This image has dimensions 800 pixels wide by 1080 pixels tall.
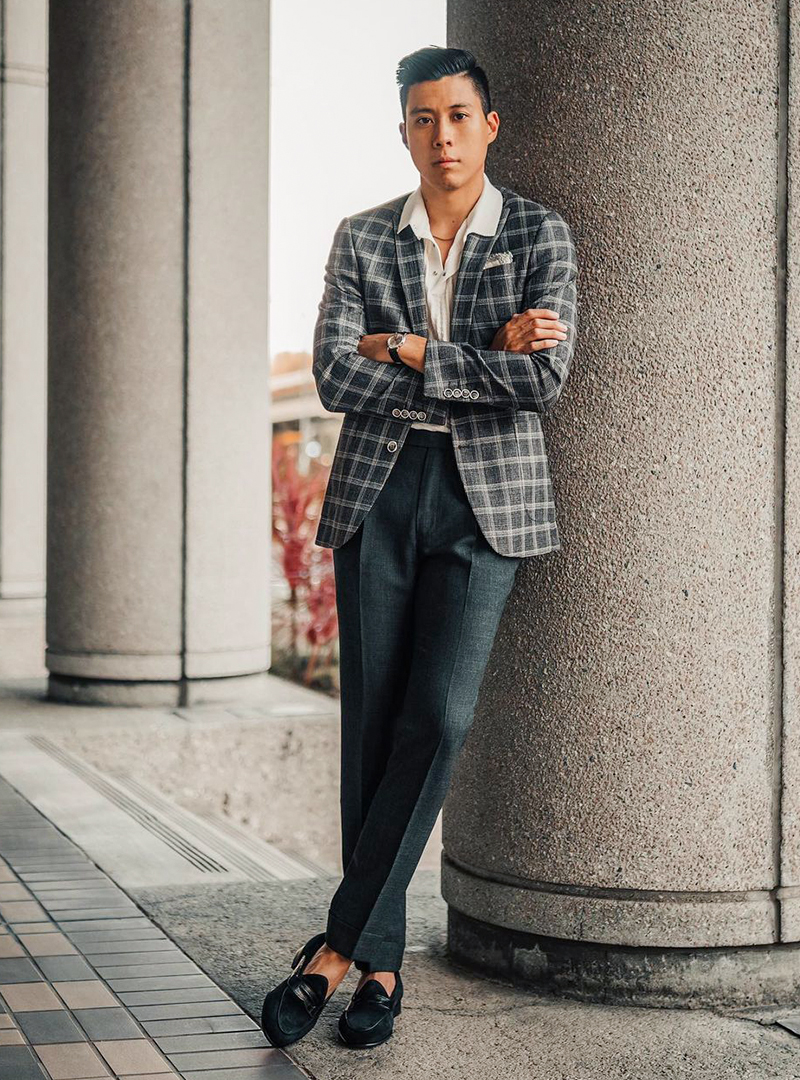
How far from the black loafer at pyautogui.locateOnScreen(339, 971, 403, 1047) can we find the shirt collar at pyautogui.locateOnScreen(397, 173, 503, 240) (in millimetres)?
1591

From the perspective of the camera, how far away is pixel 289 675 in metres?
11.6

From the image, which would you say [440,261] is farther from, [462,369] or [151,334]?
[151,334]

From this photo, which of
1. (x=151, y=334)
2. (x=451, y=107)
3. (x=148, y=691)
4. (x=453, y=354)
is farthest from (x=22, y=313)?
(x=453, y=354)

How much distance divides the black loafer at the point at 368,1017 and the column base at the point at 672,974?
45 cm

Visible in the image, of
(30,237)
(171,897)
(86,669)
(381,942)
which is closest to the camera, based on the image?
(381,942)

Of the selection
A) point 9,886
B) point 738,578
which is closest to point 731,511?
point 738,578

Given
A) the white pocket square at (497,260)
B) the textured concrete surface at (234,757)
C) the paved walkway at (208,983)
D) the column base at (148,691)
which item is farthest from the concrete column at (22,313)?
Answer: the white pocket square at (497,260)

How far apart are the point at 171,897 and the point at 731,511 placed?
2030 millimetres

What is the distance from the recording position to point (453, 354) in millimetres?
3062

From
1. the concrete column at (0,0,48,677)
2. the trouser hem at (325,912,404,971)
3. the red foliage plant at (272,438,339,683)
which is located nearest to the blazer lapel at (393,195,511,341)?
the trouser hem at (325,912,404,971)

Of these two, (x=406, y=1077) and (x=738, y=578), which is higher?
(x=738, y=578)

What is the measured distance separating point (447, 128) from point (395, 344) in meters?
0.46

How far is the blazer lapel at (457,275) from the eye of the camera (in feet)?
10.4

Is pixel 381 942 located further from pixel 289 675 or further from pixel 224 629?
pixel 289 675
